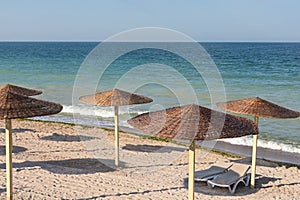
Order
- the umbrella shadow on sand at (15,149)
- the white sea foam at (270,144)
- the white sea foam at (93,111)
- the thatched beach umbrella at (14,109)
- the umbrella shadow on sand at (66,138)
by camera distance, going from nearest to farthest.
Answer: the thatched beach umbrella at (14,109) → the umbrella shadow on sand at (15,149) → the umbrella shadow on sand at (66,138) → the white sea foam at (270,144) → the white sea foam at (93,111)

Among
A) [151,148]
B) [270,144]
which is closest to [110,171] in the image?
[151,148]

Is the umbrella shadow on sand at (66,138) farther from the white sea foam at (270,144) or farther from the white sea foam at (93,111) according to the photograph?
the white sea foam at (270,144)

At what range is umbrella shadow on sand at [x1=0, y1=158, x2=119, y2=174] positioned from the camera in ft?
28.5

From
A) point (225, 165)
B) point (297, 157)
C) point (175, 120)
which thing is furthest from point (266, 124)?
point (175, 120)

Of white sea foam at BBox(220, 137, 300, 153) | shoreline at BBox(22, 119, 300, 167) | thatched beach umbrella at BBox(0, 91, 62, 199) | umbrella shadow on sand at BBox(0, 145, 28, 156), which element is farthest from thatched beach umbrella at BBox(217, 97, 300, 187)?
umbrella shadow on sand at BBox(0, 145, 28, 156)

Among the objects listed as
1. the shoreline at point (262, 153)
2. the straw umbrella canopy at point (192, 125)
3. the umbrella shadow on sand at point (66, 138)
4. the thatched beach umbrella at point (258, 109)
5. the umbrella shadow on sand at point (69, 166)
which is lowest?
the shoreline at point (262, 153)

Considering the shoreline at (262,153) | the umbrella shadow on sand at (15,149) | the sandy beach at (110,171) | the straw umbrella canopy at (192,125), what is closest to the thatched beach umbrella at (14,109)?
the sandy beach at (110,171)

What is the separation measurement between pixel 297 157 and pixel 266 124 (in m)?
3.57

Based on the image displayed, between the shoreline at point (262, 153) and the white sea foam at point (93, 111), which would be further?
the white sea foam at point (93, 111)

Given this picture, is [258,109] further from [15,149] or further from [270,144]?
[15,149]

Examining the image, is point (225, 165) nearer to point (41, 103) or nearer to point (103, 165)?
point (103, 165)

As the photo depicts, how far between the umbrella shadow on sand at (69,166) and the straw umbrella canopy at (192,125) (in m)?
3.46

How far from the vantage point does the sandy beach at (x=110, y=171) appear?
7488 millimetres

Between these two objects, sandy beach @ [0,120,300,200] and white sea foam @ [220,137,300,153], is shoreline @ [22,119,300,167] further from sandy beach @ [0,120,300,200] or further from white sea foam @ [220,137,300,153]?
sandy beach @ [0,120,300,200]
